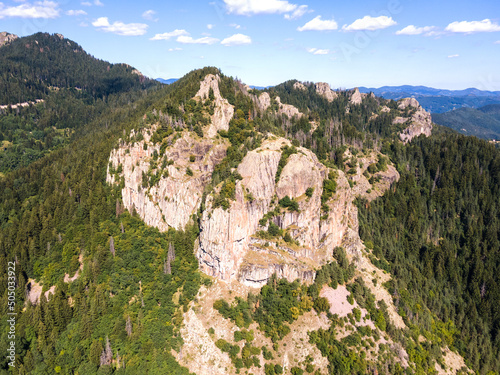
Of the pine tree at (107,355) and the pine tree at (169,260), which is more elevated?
the pine tree at (169,260)

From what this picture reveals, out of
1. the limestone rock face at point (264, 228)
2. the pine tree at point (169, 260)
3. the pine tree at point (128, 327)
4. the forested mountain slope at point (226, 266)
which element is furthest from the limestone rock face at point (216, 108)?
the pine tree at point (128, 327)

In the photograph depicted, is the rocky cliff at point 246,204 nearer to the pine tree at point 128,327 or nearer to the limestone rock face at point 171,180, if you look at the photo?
the limestone rock face at point 171,180

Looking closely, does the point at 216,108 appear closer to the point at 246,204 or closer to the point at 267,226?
the point at 246,204

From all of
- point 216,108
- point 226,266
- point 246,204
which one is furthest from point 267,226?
point 216,108

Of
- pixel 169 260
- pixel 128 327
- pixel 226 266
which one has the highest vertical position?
pixel 226 266

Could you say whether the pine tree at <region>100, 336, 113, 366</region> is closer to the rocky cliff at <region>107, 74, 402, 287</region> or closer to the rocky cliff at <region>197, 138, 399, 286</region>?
the rocky cliff at <region>107, 74, 402, 287</region>
